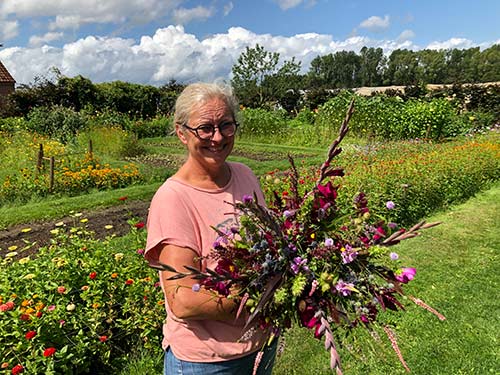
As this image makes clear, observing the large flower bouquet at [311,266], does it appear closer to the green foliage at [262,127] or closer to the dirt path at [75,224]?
the dirt path at [75,224]

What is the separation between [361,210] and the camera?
1.17 m

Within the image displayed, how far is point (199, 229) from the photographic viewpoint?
1.42m

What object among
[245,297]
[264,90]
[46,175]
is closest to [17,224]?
[46,175]

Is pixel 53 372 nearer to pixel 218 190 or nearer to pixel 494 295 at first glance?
pixel 218 190

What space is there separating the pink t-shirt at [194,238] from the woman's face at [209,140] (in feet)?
0.40

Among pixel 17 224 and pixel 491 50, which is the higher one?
pixel 491 50

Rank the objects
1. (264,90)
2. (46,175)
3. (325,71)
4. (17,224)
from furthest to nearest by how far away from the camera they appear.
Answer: (325,71) < (264,90) < (46,175) < (17,224)

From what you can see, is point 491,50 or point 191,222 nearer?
point 191,222

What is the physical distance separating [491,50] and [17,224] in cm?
8786

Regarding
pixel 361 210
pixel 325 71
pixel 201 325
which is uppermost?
pixel 325 71

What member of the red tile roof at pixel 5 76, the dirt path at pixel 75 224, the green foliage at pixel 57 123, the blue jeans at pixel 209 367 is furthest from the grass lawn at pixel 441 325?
the red tile roof at pixel 5 76

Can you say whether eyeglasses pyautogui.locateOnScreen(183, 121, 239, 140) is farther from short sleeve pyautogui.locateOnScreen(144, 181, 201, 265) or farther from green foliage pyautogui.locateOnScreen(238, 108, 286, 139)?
green foliage pyautogui.locateOnScreen(238, 108, 286, 139)

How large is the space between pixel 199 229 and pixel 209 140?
1.10 feet

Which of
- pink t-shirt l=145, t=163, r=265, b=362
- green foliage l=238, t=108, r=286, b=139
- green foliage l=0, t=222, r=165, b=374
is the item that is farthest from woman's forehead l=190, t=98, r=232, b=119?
green foliage l=238, t=108, r=286, b=139
